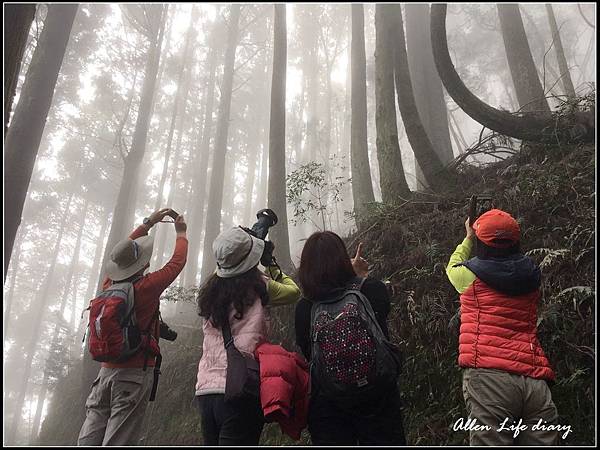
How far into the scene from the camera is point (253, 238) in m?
2.86

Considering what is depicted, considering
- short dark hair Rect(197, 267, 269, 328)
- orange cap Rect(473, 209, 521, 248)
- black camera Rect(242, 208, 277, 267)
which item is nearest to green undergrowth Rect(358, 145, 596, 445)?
orange cap Rect(473, 209, 521, 248)

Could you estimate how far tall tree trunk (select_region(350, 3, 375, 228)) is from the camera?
28.6ft

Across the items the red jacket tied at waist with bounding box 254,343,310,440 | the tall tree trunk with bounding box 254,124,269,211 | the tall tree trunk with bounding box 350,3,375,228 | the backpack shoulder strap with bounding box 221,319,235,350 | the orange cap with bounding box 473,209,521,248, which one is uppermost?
the tall tree trunk with bounding box 254,124,269,211

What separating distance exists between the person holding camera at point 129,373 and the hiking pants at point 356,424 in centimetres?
156

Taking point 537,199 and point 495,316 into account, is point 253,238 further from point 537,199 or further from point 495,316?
point 537,199

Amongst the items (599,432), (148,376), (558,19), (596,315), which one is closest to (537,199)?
(596,315)

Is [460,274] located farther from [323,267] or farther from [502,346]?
[323,267]

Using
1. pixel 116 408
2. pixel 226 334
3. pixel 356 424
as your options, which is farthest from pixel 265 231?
pixel 116 408

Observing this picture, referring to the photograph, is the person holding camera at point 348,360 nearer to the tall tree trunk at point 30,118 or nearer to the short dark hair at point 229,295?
the short dark hair at point 229,295

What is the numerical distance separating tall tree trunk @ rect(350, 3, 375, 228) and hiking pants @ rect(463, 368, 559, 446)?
441 centimetres

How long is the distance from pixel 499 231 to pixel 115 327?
2736 mm

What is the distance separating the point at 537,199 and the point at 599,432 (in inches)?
98.7

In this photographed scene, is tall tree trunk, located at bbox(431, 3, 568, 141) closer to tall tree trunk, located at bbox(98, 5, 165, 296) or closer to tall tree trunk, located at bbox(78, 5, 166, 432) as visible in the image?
tall tree trunk, located at bbox(78, 5, 166, 432)

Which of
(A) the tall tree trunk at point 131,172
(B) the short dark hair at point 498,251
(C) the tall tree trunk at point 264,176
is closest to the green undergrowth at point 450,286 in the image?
(B) the short dark hair at point 498,251
